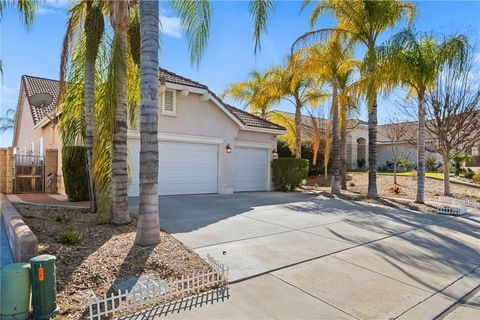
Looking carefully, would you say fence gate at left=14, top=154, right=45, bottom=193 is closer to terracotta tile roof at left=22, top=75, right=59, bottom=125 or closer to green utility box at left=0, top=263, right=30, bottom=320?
terracotta tile roof at left=22, top=75, right=59, bottom=125

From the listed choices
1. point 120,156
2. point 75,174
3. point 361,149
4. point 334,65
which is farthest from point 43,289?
point 361,149

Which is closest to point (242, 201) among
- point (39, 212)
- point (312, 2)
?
point (39, 212)

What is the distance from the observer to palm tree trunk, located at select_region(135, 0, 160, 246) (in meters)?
5.78

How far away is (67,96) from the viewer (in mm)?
9672

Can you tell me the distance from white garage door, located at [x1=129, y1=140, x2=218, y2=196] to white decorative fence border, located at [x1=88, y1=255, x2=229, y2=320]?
29.3ft

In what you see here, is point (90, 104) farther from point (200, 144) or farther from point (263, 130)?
point (263, 130)

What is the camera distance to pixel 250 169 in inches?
652

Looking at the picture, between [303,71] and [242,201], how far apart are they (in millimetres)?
7076

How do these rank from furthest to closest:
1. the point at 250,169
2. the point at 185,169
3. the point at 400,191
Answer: the point at 400,191 → the point at 250,169 → the point at 185,169

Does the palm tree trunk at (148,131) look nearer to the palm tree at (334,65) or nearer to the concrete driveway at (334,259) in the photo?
the concrete driveway at (334,259)

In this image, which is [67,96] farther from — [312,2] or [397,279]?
[312,2]

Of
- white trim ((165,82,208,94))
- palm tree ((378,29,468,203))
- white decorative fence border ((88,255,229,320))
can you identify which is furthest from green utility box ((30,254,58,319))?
palm tree ((378,29,468,203))

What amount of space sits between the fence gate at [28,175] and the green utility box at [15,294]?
484 inches

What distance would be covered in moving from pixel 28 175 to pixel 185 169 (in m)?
7.10
